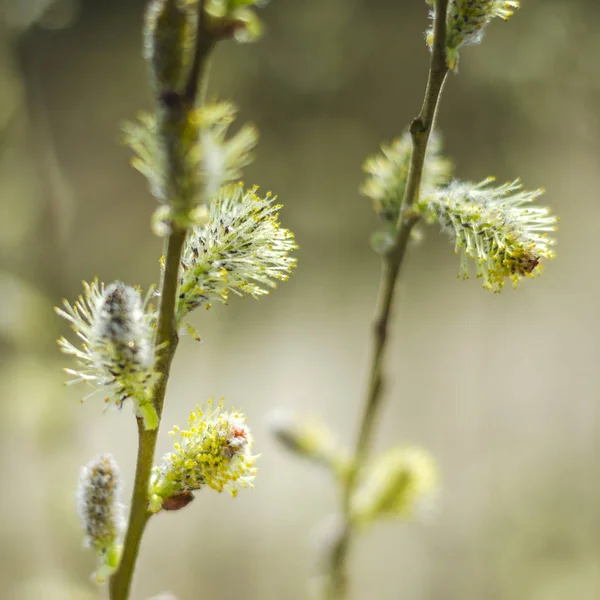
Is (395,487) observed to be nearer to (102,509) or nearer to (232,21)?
(102,509)

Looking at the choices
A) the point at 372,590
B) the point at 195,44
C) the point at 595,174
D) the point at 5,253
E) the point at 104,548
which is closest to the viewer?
the point at 195,44

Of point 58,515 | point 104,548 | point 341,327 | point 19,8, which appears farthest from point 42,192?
point 341,327

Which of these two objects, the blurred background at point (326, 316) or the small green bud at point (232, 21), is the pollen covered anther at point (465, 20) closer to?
the small green bud at point (232, 21)

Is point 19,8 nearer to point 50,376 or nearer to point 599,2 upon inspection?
point 50,376

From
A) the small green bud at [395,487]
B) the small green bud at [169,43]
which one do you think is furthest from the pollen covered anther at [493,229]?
the small green bud at [395,487]

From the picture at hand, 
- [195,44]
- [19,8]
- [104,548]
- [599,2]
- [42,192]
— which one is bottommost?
[104,548]

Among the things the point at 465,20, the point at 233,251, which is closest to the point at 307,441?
the point at 233,251
